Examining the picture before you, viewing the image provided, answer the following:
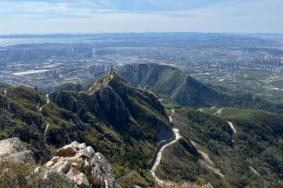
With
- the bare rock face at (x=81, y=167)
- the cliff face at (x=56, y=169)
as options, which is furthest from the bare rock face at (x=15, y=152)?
the bare rock face at (x=81, y=167)

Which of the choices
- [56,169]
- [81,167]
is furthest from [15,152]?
[56,169]

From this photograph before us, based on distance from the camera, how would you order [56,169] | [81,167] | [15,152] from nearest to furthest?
[56,169] → [81,167] → [15,152]

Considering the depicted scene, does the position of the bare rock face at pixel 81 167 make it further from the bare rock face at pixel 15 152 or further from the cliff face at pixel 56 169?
the bare rock face at pixel 15 152

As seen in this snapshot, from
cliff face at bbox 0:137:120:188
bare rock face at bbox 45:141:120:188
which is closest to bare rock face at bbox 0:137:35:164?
cliff face at bbox 0:137:120:188

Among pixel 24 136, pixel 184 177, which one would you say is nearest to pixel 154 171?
pixel 184 177

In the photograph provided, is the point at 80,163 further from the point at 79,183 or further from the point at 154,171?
the point at 154,171

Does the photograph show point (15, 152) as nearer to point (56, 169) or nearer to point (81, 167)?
point (81, 167)

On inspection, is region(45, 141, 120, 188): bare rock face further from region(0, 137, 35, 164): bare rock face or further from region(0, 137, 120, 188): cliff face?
region(0, 137, 35, 164): bare rock face

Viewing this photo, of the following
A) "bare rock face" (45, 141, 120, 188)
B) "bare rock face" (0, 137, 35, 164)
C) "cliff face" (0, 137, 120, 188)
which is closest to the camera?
"cliff face" (0, 137, 120, 188)

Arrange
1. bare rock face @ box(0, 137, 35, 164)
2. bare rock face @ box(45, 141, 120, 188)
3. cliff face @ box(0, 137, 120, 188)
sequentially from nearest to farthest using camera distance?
cliff face @ box(0, 137, 120, 188)
bare rock face @ box(45, 141, 120, 188)
bare rock face @ box(0, 137, 35, 164)
